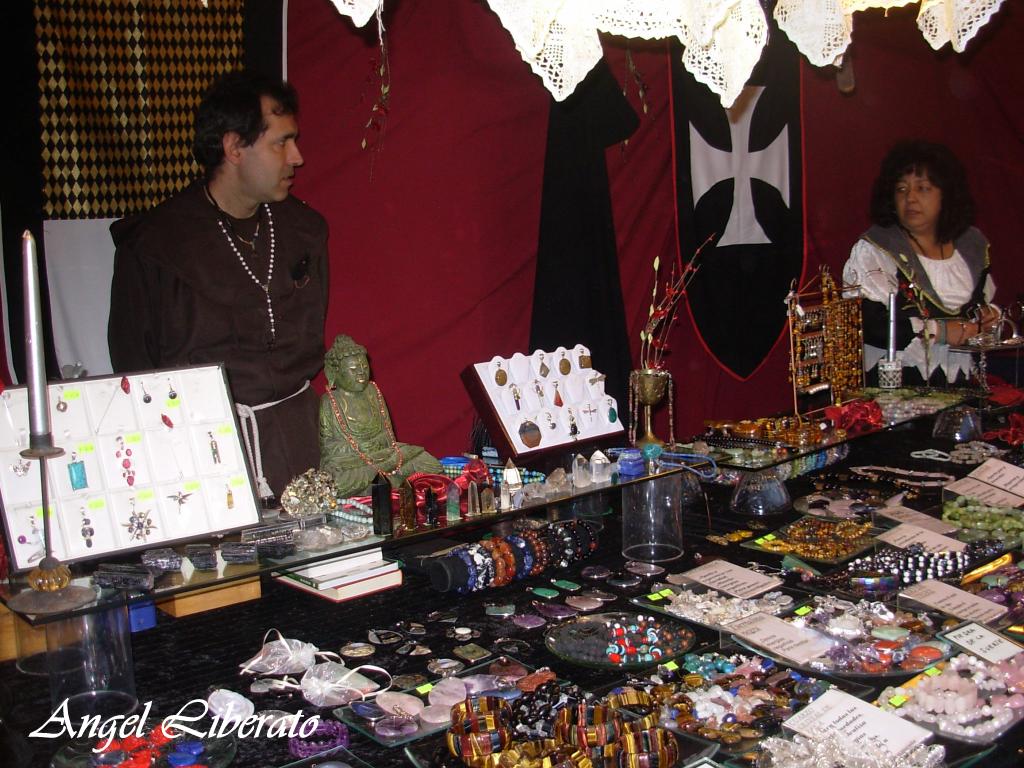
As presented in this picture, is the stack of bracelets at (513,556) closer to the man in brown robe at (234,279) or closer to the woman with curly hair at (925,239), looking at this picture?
the man in brown robe at (234,279)

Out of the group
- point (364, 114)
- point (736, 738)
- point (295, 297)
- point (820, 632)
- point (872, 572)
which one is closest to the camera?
point (736, 738)

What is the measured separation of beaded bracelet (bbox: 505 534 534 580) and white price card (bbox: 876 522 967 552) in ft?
3.59

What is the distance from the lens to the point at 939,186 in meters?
5.24

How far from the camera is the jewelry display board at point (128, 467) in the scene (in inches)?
79.5

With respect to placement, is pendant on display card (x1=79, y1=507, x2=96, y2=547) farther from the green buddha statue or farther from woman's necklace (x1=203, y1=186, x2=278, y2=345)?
woman's necklace (x1=203, y1=186, x2=278, y2=345)

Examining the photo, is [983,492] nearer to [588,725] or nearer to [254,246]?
[588,725]

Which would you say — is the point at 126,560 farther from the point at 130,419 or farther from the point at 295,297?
the point at 295,297

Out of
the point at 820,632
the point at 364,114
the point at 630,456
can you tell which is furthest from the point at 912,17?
the point at 820,632

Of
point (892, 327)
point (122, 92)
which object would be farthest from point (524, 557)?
point (892, 327)

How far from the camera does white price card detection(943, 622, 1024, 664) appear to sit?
2.23 metres

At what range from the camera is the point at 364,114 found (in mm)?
3998

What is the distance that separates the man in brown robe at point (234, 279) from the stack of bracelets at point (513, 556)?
0.74 m

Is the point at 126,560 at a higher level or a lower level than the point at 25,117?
lower

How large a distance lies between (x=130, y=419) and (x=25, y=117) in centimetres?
139
